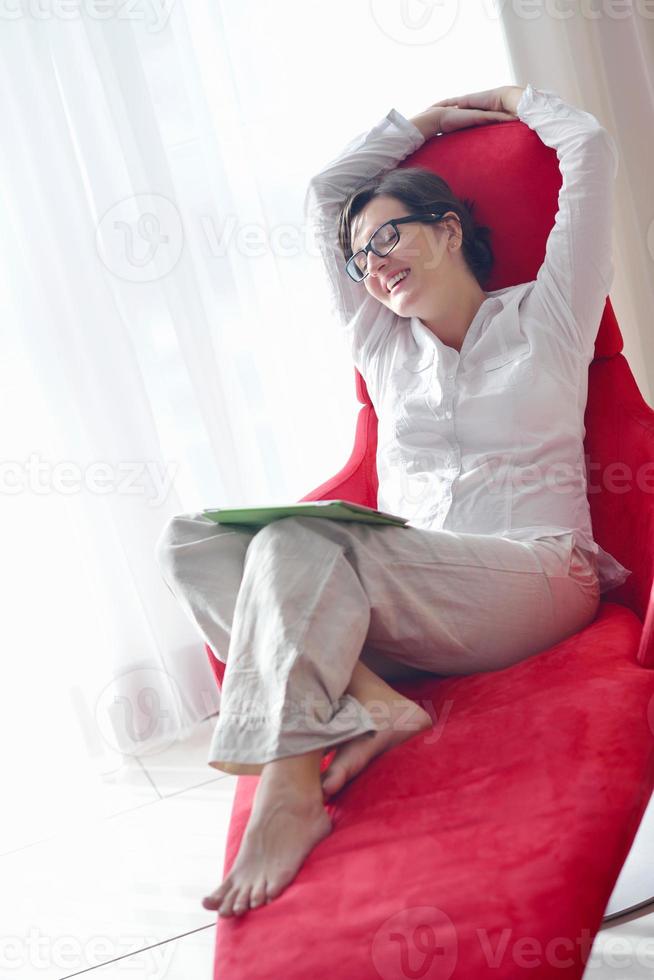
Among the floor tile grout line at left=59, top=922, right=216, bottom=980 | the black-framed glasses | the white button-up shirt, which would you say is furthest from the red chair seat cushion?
the black-framed glasses

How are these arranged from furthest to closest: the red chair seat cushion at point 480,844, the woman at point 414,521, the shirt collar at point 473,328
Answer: the shirt collar at point 473,328 < the woman at point 414,521 < the red chair seat cushion at point 480,844

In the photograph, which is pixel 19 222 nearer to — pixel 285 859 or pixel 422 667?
pixel 422 667

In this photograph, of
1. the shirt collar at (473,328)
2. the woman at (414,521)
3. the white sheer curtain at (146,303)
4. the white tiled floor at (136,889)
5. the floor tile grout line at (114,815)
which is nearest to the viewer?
the woman at (414,521)

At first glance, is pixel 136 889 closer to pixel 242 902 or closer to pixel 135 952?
pixel 135 952

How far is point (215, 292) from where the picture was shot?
2176mm

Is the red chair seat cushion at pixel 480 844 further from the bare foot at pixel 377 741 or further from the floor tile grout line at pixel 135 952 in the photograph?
the floor tile grout line at pixel 135 952

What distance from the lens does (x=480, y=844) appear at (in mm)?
880

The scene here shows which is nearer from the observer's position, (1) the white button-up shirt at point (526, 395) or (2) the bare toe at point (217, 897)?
(2) the bare toe at point (217, 897)

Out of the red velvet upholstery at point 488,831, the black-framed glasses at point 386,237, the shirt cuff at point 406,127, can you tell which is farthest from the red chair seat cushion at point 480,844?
the shirt cuff at point 406,127

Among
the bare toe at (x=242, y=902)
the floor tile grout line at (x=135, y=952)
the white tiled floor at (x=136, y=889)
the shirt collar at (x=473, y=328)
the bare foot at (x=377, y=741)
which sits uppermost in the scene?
the shirt collar at (x=473, y=328)

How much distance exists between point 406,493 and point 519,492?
7.9 inches

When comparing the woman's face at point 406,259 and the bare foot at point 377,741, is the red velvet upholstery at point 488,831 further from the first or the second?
the woman's face at point 406,259

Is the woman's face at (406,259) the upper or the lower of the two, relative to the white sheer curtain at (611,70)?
lower

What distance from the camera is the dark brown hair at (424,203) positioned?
1527 mm
